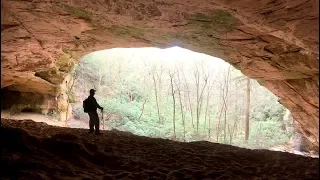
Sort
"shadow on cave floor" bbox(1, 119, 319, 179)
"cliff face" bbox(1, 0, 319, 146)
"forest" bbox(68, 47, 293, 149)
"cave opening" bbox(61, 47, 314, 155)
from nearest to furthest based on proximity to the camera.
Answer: "shadow on cave floor" bbox(1, 119, 319, 179)
"cliff face" bbox(1, 0, 319, 146)
"cave opening" bbox(61, 47, 314, 155)
"forest" bbox(68, 47, 293, 149)

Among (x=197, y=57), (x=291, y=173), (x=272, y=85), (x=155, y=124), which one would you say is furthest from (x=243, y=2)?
(x=197, y=57)

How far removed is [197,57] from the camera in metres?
32.8

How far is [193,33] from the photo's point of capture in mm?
10578

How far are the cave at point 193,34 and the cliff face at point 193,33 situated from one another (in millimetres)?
22

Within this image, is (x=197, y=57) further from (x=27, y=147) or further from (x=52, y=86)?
(x=27, y=147)

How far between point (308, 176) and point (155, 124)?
21589mm

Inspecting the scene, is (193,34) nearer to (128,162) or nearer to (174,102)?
(128,162)

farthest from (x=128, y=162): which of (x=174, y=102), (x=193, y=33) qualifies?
(x=174, y=102)

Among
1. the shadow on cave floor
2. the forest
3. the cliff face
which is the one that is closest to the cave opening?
the forest

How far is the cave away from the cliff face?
22 millimetres

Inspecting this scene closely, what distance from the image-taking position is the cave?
677cm

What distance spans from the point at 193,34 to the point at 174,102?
13.3m

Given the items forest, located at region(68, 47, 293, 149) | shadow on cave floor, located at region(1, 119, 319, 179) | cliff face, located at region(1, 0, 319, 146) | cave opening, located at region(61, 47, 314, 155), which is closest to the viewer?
shadow on cave floor, located at region(1, 119, 319, 179)

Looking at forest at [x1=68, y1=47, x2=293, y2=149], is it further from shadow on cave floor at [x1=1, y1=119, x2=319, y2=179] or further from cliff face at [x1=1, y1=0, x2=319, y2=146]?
shadow on cave floor at [x1=1, y1=119, x2=319, y2=179]
